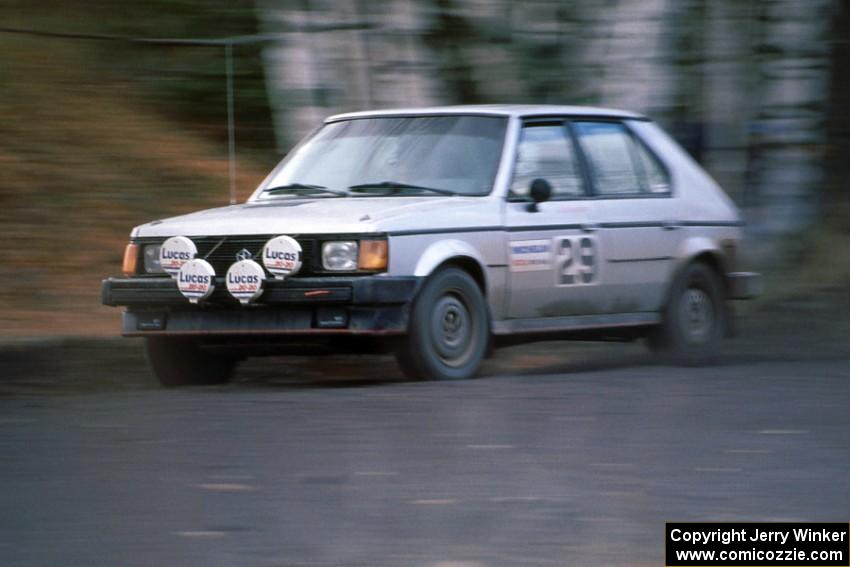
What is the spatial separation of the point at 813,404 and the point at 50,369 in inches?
186

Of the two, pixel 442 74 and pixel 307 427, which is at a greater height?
pixel 442 74

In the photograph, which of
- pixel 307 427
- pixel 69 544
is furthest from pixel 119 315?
pixel 69 544

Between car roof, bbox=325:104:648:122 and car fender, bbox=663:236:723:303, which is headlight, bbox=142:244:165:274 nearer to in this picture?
car roof, bbox=325:104:648:122

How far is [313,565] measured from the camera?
4.53 meters

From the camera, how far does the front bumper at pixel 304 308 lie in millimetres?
8250

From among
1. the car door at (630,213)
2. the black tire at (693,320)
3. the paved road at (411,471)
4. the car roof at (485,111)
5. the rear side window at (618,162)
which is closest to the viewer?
the paved road at (411,471)

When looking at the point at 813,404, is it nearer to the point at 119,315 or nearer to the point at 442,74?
the point at 119,315

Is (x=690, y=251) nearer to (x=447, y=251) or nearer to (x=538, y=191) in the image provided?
(x=538, y=191)

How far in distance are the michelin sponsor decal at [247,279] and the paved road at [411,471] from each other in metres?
0.51

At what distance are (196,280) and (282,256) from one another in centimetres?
50

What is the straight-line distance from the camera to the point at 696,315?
418 inches

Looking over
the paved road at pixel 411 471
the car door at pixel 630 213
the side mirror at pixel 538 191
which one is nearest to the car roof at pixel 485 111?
the car door at pixel 630 213

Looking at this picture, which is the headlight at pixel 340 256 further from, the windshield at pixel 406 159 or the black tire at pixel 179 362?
the black tire at pixel 179 362

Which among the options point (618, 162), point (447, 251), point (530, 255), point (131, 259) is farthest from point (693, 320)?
point (131, 259)
